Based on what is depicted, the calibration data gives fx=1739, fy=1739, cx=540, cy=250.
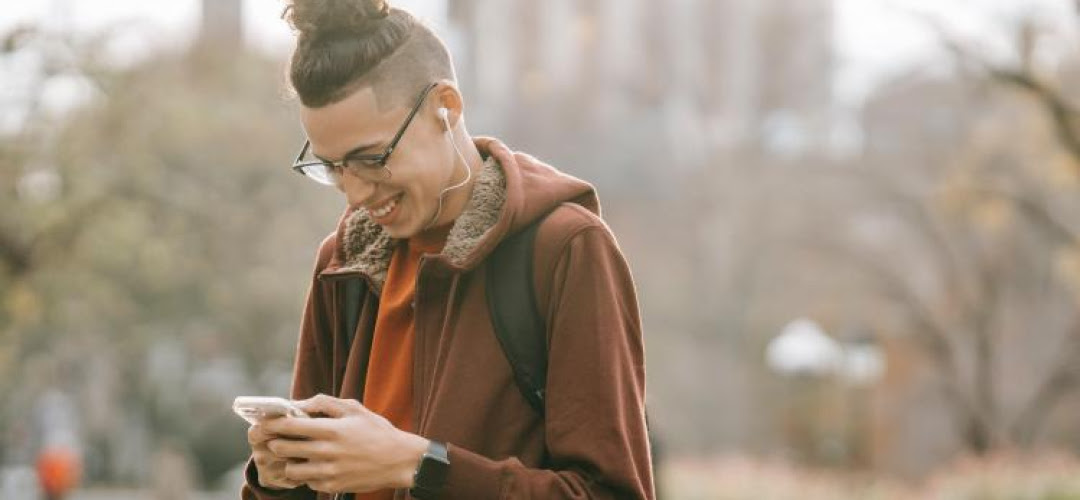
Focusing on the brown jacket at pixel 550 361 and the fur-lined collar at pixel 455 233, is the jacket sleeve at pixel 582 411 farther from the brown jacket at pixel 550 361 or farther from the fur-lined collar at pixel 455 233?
the fur-lined collar at pixel 455 233

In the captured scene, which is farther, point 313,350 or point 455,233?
point 313,350

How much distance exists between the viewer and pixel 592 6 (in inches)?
3533

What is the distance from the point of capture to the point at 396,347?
9.50 ft

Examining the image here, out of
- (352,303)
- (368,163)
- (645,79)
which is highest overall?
(368,163)

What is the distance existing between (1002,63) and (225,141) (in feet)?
81.1

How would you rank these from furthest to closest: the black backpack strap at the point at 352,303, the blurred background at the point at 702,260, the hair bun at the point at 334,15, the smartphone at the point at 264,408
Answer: the blurred background at the point at 702,260, the black backpack strap at the point at 352,303, the hair bun at the point at 334,15, the smartphone at the point at 264,408

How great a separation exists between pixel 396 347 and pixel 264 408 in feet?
1.31

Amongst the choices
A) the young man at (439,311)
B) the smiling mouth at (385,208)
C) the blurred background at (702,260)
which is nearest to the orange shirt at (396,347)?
the young man at (439,311)

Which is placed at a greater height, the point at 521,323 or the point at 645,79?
the point at 521,323


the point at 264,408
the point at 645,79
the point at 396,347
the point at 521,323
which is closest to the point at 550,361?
the point at 521,323

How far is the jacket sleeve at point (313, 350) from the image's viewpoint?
10.1 feet

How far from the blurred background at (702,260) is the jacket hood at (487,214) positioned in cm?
1201

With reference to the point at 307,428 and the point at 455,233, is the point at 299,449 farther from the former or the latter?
the point at 455,233

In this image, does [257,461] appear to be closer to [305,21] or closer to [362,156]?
[362,156]
